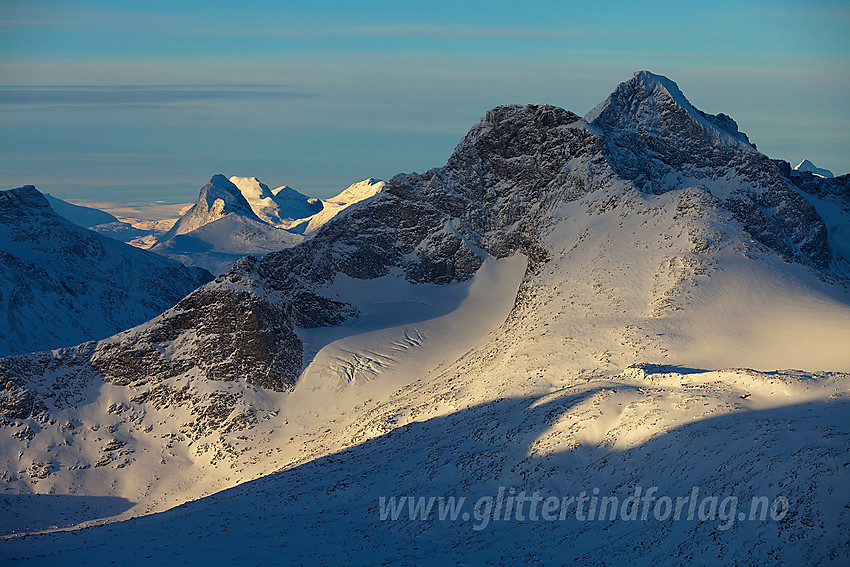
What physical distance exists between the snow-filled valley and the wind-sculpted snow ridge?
61.2 m

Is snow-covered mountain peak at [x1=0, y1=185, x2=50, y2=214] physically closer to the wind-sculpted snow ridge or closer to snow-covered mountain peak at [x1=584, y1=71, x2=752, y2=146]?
the wind-sculpted snow ridge

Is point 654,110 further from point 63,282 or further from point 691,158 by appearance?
point 63,282

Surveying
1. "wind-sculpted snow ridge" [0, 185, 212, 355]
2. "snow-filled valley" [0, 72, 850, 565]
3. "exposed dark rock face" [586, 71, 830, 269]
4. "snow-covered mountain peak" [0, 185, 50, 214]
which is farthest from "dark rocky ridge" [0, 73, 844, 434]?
"snow-covered mountain peak" [0, 185, 50, 214]

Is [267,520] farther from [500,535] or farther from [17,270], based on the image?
[17,270]

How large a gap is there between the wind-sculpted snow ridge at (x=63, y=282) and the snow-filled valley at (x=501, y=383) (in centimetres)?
6124

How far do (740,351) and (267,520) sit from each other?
40956 mm

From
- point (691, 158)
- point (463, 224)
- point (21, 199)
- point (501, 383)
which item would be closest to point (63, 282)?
point (21, 199)

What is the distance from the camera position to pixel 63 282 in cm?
16838

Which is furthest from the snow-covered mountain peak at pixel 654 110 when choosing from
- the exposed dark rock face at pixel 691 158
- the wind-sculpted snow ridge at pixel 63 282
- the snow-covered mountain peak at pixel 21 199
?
the snow-covered mountain peak at pixel 21 199

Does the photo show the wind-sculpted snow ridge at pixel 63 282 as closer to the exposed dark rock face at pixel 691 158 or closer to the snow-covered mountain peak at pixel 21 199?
the snow-covered mountain peak at pixel 21 199

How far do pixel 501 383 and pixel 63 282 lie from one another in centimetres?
11955

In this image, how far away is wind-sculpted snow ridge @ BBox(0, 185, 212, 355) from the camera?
15400 cm

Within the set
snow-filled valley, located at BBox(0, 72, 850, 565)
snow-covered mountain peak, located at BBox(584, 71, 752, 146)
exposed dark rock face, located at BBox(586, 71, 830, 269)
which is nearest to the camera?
snow-filled valley, located at BBox(0, 72, 850, 565)

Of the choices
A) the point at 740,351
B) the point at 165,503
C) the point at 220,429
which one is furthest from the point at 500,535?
the point at 220,429
